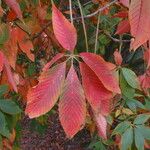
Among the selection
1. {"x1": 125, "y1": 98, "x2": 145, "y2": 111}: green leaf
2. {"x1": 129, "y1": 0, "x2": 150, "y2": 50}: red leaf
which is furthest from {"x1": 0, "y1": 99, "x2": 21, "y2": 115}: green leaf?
{"x1": 129, "y1": 0, "x2": 150, "y2": 50}: red leaf

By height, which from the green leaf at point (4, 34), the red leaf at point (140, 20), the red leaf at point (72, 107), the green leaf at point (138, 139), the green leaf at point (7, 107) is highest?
the red leaf at point (140, 20)

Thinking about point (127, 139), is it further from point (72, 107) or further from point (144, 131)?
point (72, 107)

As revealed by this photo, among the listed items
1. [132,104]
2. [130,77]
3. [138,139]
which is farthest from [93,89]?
[132,104]

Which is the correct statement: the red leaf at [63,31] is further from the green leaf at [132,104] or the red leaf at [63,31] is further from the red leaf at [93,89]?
the green leaf at [132,104]

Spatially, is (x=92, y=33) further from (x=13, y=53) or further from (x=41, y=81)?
(x=41, y=81)

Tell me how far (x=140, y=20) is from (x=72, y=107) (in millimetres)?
188

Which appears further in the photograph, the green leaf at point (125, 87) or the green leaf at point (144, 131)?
the green leaf at point (144, 131)

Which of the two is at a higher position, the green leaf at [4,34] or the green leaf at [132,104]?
the green leaf at [4,34]

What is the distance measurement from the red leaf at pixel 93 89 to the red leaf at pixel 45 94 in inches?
1.5

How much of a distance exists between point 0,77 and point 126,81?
0.40 metres

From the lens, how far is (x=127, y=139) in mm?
1629

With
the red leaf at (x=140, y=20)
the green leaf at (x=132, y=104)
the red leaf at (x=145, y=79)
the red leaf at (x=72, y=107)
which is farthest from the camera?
the green leaf at (x=132, y=104)

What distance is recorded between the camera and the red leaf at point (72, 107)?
0.65 meters

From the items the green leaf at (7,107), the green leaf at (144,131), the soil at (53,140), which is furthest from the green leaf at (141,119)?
the soil at (53,140)
